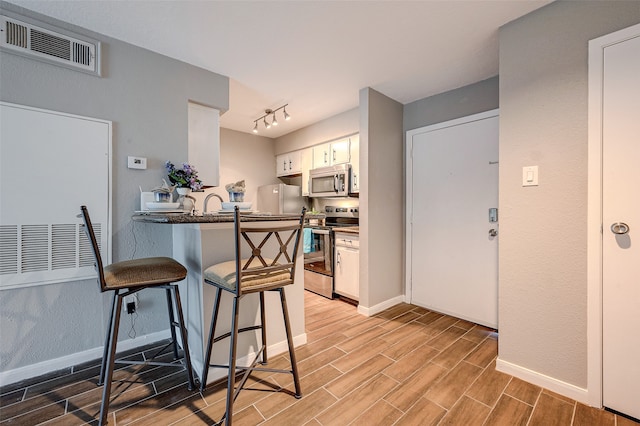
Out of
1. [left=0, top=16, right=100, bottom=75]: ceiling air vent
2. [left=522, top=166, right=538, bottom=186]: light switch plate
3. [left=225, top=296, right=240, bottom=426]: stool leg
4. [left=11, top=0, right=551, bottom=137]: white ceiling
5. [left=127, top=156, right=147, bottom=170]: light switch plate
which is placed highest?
[left=11, top=0, right=551, bottom=137]: white ceiling

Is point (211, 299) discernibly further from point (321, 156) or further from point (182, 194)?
point (321, 156)

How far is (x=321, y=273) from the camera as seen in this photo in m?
3.44

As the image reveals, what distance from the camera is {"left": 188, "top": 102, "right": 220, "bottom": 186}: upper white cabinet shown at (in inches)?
98.9

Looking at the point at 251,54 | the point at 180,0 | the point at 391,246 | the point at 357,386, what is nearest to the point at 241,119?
the point at 251,54

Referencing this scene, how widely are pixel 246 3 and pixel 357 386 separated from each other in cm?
253

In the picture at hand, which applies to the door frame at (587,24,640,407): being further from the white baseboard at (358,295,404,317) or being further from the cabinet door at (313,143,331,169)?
the cabinet door at (313,143,331,169)

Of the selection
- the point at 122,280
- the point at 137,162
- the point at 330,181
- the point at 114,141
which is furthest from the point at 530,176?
the point at 114,141

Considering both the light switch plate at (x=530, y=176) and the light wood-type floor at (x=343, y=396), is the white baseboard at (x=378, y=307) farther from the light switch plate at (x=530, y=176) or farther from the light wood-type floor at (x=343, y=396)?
the light switch plate at (x=530, y=176)

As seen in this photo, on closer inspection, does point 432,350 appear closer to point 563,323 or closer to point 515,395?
point 515,395

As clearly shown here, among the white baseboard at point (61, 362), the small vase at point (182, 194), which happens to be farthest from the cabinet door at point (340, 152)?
the white baseboard at point (61, 362)

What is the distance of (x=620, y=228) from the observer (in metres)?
1.42

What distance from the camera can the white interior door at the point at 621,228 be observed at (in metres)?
1.39

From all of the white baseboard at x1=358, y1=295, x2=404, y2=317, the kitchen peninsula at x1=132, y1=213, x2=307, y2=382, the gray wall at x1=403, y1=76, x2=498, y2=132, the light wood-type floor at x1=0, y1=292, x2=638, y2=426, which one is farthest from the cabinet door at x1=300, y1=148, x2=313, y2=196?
the light wood-type floor at x1=0, y1=292, x2=638, y2=426

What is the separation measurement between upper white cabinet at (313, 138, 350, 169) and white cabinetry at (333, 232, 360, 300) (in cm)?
104
